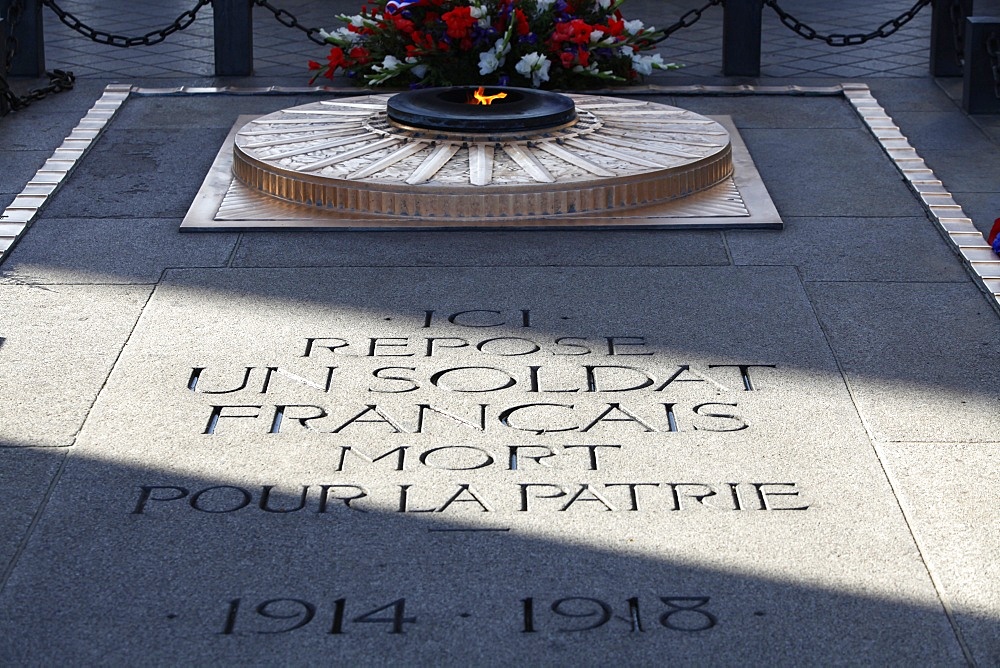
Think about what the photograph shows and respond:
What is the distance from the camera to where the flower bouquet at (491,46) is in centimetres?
855

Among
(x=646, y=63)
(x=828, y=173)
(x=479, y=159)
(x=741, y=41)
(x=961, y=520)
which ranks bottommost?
(x=961, y=520)

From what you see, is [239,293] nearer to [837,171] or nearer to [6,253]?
[6,253]

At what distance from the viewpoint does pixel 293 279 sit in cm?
550

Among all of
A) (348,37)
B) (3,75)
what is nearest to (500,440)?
(3,75)

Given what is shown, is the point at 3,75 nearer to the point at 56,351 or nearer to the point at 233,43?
the point at 233,43

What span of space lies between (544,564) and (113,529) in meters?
1.14

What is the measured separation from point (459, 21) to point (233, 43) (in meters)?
1.68

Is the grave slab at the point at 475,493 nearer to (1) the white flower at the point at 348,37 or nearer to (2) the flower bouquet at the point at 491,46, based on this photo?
(2) the flower bouquet at the point at 491,46

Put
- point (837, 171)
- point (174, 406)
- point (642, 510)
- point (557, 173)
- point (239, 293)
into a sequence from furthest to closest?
point (837, 171) → point (557, 173) → point (239, 293) → point (174, 406) → point (642, 510)

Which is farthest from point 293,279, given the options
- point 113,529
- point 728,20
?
point 728,20

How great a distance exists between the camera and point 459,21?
8.48m

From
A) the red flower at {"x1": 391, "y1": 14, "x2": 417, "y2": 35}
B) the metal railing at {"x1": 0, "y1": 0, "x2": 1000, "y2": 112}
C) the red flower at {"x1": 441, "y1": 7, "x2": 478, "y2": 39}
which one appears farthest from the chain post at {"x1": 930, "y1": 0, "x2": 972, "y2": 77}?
the red flower at {"x1": 391, "y1": 14, "x2": 417, "y2": 35}

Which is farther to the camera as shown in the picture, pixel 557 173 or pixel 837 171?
pixel 837 171

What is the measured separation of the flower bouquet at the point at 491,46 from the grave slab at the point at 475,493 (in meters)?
3.58
